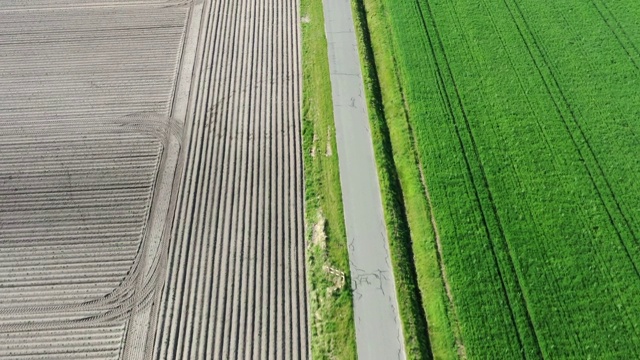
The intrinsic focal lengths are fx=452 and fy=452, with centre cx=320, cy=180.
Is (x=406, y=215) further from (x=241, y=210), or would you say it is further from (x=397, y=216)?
(x=241, y=210)

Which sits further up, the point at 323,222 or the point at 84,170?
the point at 84,170

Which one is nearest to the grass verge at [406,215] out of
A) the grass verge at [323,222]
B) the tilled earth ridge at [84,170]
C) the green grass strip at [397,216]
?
the green grass strip at [397,216]

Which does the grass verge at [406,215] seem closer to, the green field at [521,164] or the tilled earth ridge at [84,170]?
the green field at [521,164]

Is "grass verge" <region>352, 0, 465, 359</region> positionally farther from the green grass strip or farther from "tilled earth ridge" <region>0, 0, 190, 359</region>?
"tilled earth ridge" <region>0, 0, 190, 359</region>

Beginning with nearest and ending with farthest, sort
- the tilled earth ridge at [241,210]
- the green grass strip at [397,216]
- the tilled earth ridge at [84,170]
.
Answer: the green grass strip at [397,216]
the tilled earth ridge at [241,210]
the tilled earth ridge at [84,170]

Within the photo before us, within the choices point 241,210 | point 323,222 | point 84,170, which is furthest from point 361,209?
point 84,170
